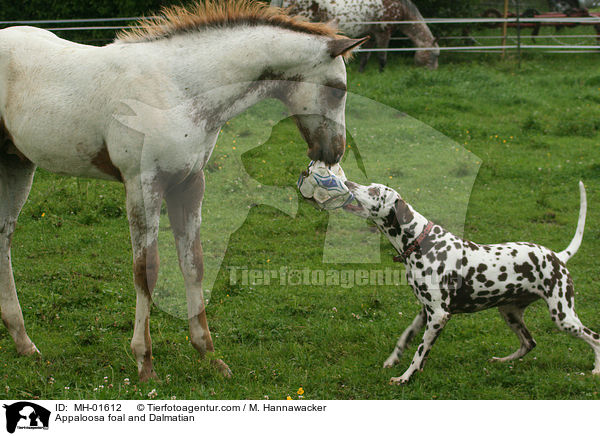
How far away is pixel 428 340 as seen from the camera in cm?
512

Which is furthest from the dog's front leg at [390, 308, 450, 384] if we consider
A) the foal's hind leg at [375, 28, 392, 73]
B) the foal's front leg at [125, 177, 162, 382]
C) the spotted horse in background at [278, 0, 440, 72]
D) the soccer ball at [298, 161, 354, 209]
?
the foal's hind leg at [375, 28, 392, 73]

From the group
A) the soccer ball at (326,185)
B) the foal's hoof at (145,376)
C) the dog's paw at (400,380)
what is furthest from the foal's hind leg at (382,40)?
the foal's hoof at (145,376)

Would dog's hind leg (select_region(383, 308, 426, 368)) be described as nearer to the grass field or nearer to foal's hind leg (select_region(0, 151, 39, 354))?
the grass field

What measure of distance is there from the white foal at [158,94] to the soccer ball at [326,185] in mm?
97

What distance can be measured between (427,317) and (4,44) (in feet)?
13.6

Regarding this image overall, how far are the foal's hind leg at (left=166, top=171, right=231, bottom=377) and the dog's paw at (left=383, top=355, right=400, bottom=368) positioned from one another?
133cm

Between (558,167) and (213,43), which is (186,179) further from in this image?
(558,167)

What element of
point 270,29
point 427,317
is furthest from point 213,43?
point 427,317

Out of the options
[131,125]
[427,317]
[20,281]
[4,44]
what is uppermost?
[4,44]

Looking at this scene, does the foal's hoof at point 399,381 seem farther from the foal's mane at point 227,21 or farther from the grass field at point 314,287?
the foal's mane at point 227,21

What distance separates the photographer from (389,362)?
5.42 metres

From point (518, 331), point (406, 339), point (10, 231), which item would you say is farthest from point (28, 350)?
point (518, 331)

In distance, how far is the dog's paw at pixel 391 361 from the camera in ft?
17.8

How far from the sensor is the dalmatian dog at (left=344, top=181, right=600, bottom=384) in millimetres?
5137
